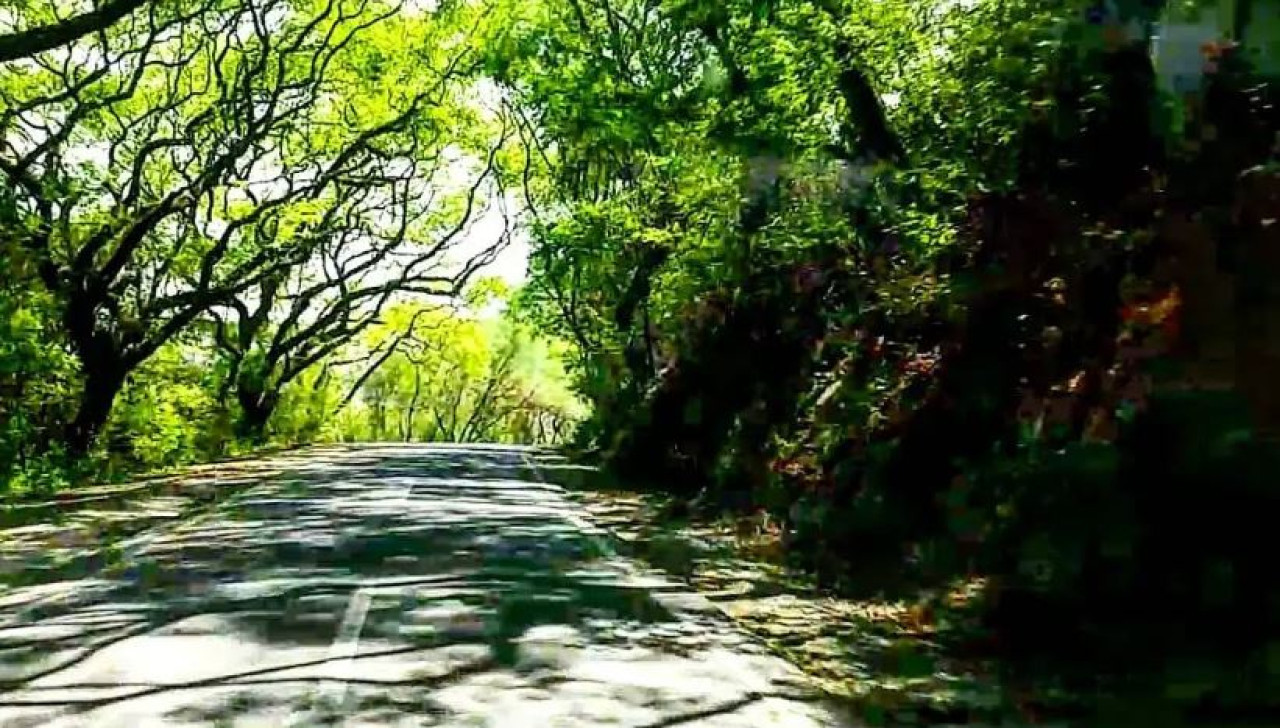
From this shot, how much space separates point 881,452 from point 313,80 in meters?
22.2

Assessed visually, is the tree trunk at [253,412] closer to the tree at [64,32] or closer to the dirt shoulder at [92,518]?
the dirt shoulder at [92,518]

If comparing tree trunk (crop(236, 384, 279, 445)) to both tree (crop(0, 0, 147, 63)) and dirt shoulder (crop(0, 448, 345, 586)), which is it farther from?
tree (crop(0, 0, 147, 63))

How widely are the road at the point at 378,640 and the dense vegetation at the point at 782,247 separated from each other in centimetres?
240

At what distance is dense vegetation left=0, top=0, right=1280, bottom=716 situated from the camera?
9.25m

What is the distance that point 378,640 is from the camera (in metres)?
9.73

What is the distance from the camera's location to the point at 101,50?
28.4m

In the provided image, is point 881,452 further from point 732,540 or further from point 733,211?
point 733,211

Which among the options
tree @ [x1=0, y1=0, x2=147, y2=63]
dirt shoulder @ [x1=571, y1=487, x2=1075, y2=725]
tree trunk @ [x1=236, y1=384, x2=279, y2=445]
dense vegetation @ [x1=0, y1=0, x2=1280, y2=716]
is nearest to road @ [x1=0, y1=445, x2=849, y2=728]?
dirt shoulder @ [x1=571, y1=487, x2=1075, y2=725]

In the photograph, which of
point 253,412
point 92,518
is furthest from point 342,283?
point 92,518

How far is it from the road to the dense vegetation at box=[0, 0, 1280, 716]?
2.40 m

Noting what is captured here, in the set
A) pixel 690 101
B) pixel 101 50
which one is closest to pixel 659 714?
pixel 690 101

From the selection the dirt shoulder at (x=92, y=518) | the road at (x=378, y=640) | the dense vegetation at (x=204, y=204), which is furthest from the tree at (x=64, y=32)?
the road at (x=378, y=640)

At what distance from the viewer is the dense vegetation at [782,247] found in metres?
9.25

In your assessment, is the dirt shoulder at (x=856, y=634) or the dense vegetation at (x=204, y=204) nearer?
the dirt shoulder at (x=856, y=634)
